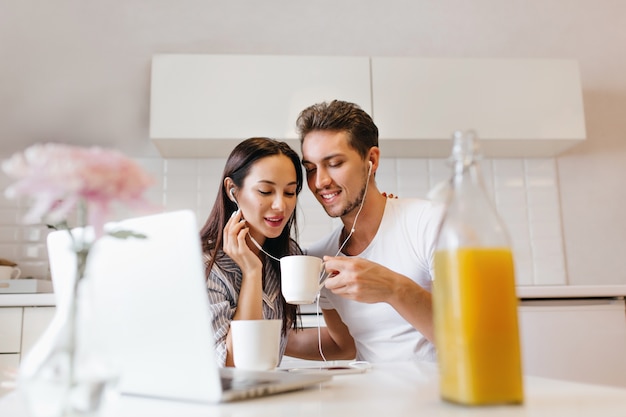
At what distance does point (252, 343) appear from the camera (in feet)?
3.48

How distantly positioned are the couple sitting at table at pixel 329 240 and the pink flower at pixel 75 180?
91 centimetres

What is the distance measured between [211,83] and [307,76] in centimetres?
43

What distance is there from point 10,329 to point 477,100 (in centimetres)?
217

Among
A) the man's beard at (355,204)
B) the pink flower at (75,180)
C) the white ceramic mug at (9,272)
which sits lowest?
the pink flower at (75,180)

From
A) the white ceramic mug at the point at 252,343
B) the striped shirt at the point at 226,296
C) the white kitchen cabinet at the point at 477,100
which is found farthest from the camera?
the white kitchen cabinet at the point at 477,100

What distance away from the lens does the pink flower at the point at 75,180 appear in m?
0.52

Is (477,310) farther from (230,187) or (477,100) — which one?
(477,100)

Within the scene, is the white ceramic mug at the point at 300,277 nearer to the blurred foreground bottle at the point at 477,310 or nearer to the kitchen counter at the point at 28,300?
Result: the blurred foreground bottle at the point at 477,310

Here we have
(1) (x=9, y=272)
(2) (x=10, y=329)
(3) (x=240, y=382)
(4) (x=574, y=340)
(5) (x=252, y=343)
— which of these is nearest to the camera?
(3) (x=240, y=382)

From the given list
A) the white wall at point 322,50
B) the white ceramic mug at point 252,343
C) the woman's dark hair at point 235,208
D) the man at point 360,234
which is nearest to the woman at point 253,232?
the woman's dark hair at point 235,208

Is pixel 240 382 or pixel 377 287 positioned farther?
pixel 377 287

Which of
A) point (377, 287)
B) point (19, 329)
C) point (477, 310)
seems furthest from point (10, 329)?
point (477, 310)

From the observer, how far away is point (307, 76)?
108 inches

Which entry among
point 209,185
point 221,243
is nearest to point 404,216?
point 221,243
